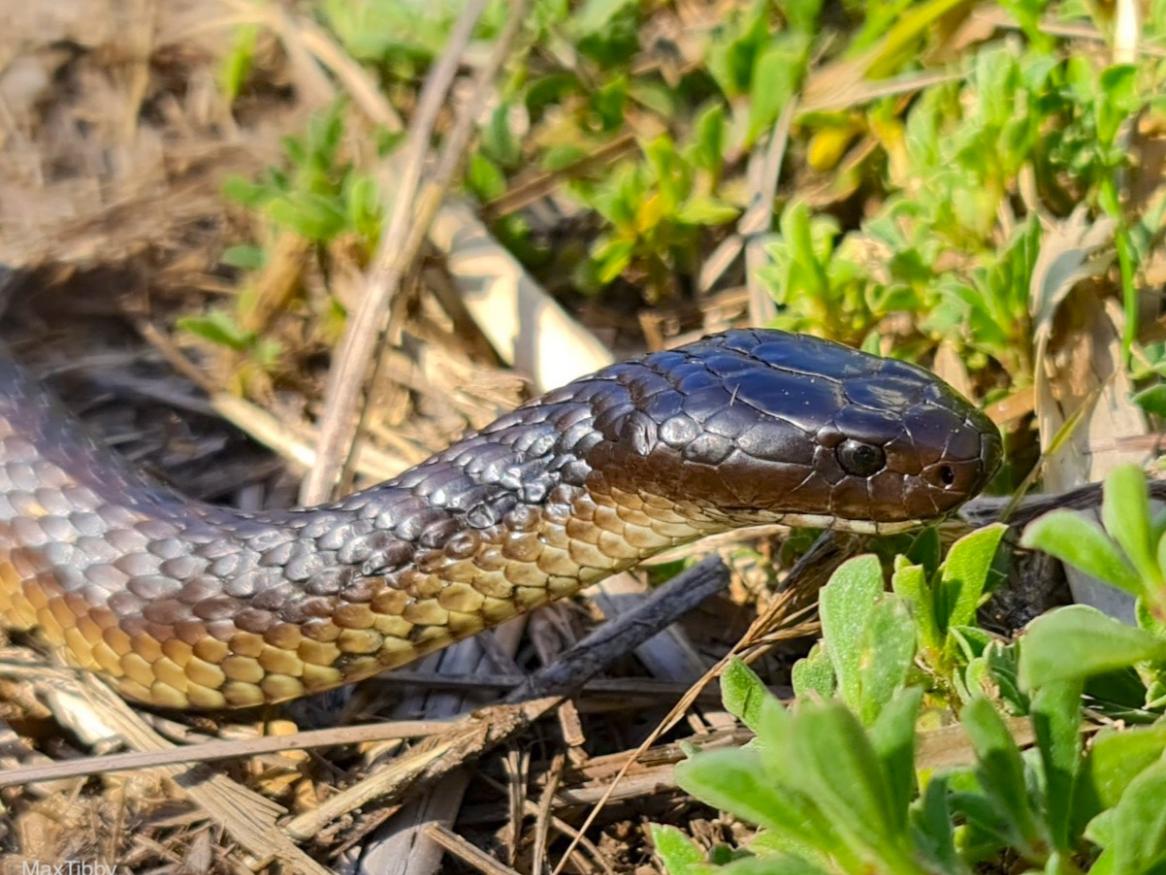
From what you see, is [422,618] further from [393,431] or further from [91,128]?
[91,128]

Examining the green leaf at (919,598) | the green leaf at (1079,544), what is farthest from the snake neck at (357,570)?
the green leaf at (1079,544)

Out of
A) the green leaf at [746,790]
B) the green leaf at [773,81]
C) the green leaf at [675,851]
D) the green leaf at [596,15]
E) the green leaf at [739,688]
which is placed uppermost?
the green leaf at [596,15]

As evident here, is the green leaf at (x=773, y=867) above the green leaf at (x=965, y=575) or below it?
below

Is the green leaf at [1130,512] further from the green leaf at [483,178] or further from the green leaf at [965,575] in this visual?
the green leaf at [483,178]

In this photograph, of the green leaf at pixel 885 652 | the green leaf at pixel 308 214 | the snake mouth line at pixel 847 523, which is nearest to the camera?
the green leaf at pixel 885 652

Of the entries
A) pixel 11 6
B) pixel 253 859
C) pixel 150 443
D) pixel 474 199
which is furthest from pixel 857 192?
pixel 11 6

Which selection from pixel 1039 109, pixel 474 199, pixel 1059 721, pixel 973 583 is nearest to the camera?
pixel 1059 721

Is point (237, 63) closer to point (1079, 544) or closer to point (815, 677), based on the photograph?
point (815, 677)
